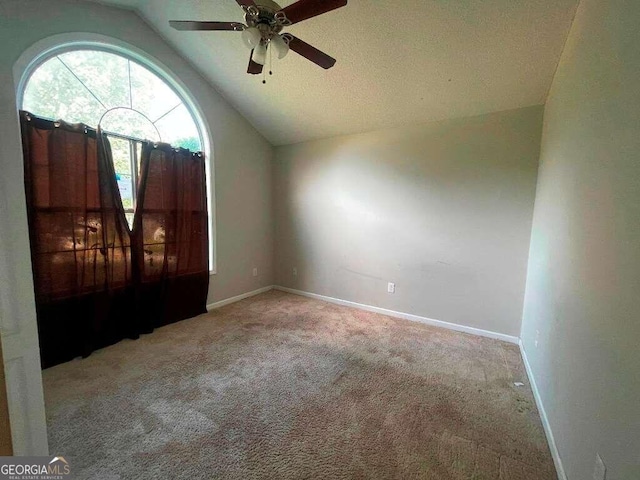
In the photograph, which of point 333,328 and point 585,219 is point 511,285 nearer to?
point 585,219

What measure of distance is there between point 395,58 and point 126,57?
106 inches

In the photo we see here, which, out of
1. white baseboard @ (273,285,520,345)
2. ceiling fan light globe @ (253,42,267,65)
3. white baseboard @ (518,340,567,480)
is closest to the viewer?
white baseboard @ (518,340,567,480)

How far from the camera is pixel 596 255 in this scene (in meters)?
1.12

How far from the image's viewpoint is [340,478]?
1.27 m

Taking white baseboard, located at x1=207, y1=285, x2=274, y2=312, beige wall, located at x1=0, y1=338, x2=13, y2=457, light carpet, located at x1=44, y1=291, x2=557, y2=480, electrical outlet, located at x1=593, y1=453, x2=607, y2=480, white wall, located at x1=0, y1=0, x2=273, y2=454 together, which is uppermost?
white wall, located at x1=0, y1=0, x2=273, y2=454

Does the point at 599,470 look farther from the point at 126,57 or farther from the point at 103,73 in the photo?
the point at 126,57

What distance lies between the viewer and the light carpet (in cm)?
135

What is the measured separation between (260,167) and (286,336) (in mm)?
2602

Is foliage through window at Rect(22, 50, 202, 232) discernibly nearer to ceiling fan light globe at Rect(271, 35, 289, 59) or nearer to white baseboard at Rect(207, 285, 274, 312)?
white baseboard at Rect(207, 285, 274, 312)

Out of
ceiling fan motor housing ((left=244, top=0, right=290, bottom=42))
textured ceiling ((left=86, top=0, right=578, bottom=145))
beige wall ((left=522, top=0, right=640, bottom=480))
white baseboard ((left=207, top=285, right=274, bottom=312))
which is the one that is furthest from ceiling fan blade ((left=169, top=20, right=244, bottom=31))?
white baseboard ((left=207, top=285, right=274, bottom=312))

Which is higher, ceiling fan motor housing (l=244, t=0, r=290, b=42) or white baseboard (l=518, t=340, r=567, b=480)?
ceiling fan motor housing (l=244, t=0, r=290, b=42)

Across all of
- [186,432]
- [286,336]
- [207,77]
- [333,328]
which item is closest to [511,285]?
[333,328]

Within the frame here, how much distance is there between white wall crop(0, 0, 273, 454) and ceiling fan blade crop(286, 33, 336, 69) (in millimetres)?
1416

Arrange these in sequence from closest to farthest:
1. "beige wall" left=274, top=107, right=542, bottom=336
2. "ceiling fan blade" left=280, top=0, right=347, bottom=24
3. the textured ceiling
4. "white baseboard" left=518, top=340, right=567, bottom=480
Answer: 1. "white baseboard" left=518, top=340, right=567, bottom=480
2. "ceiling fan blade" left=280, top=0, right=347, bottom=24
3. the textured ceiling
4. "beige wall" left=274, top=107, right=542, bottom=336
